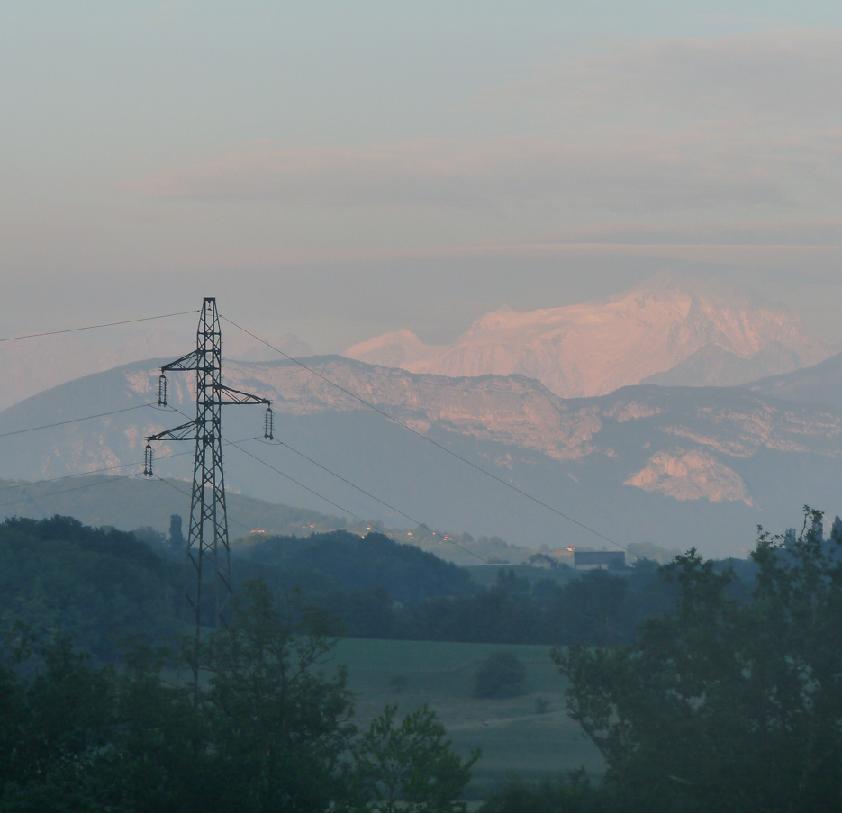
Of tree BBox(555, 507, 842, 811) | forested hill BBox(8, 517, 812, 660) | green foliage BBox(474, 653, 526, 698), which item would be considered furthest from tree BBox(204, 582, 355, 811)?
green foliage BBox(474, 653, 526, 698)

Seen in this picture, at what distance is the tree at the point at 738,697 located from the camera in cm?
5072

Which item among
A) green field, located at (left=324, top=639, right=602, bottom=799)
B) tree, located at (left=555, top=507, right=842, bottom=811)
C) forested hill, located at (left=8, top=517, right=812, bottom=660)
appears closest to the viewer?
tree, located at (left=555, top=507, right=842, bottom=811)

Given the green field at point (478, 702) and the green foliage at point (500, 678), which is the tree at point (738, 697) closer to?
the green field at point (478, 702)

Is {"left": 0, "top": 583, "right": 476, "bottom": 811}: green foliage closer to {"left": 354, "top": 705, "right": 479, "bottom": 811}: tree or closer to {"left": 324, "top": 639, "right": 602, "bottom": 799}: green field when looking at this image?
{"left": 354, "top": 705, "right": 479, "bottom": 811}: tree

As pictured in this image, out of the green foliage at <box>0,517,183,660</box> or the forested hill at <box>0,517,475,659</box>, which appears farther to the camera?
the forested hill at <box>0,517,475,659</box>

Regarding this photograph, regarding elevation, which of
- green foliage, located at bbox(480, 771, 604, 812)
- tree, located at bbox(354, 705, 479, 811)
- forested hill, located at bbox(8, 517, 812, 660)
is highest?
forested hill, located at bbox(8, 517, 812, 660)

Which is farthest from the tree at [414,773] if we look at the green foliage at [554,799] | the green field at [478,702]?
the green field at [478,702]

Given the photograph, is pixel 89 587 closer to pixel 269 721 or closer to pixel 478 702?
Result: pixel 478 702

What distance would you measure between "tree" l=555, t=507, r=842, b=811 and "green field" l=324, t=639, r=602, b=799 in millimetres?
24499

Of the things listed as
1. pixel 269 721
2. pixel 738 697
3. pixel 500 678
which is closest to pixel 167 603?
pixel 500 678

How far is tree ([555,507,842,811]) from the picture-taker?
50719 millimetres

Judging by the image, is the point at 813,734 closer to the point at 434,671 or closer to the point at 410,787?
the point at 410,787

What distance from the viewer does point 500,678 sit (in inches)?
5246

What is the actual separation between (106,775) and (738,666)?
21.0 metres
